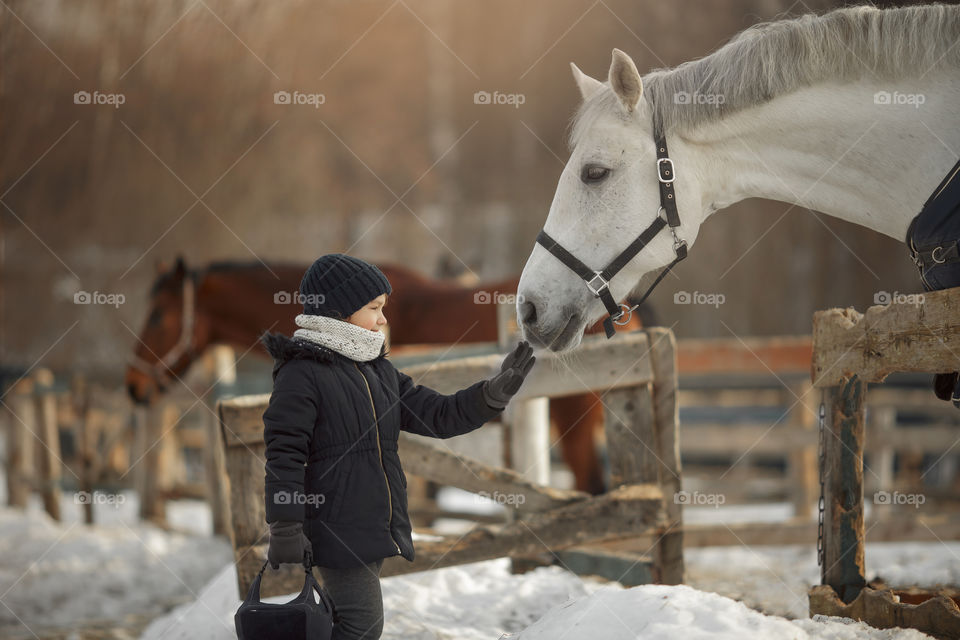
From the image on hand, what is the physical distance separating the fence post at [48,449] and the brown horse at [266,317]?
1.98 metres

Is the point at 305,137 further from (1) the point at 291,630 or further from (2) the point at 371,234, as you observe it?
(1) the point at 291,630

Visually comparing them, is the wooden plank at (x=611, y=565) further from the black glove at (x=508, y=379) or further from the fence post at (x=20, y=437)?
the fence post at (x=20, y=437)

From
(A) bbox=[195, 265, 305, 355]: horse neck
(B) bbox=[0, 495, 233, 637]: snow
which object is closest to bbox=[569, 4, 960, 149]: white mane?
(A) bbox=[195, 265, 305, 355]: horse neck

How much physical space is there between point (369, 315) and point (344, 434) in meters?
0.33

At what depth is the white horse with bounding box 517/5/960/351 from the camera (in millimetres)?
2373

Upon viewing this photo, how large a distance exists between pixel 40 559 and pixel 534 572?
389 cm

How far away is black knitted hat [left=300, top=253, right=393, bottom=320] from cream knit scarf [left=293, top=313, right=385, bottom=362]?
0.03 meters

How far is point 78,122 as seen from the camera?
9.90m

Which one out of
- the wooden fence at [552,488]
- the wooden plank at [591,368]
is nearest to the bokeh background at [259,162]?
the wooden plank at [591,368]

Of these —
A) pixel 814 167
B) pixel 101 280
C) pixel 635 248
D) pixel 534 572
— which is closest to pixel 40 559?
pixel 534 572

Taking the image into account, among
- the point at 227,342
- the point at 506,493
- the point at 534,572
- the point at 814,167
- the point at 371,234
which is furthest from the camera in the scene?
the point at 371,234

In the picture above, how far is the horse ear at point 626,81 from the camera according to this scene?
8.15 feet

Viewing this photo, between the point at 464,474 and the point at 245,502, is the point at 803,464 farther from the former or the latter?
the point at 245,502

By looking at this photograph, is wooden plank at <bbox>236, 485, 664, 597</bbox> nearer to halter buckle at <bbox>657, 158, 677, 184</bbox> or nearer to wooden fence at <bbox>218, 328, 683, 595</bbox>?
wooden fence at <bbox>218, 328, 683, 595</bbox>
